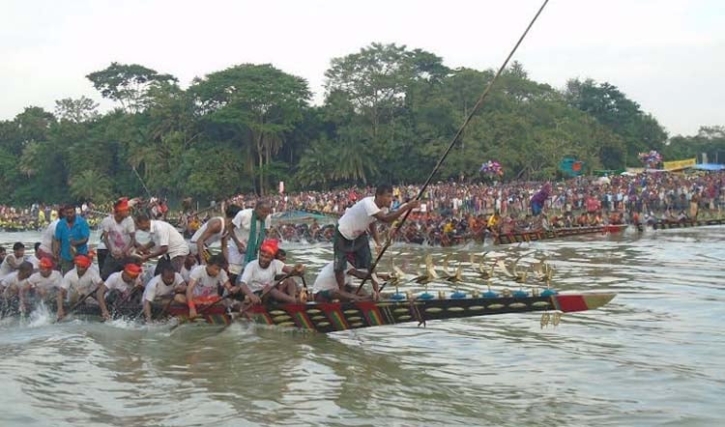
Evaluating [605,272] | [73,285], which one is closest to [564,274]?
[605,272]

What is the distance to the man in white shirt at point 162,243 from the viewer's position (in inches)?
464

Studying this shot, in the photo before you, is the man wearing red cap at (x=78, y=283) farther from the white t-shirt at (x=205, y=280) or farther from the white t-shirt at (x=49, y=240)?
the white t-shirt at (x=205, y=280)

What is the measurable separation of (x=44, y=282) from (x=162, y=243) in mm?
2177

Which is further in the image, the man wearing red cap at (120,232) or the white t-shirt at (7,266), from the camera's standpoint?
the white t-shirt at (7,266)

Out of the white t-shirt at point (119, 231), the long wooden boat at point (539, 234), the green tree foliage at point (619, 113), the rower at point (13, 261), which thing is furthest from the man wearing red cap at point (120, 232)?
the green tree foliage at point (619, 113)

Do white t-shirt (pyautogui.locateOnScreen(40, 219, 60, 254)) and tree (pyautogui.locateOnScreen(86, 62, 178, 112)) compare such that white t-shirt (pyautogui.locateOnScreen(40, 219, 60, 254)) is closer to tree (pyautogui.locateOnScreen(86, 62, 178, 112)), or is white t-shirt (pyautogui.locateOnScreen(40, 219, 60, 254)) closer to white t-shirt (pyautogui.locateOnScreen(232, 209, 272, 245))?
white t-shirt (pyautogui.locateOnScreen(232, 209, 272, 245))

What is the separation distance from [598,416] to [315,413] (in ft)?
8.59

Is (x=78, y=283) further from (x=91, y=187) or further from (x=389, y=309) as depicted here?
(x=91, y=187)

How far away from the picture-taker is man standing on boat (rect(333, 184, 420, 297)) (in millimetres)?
9305

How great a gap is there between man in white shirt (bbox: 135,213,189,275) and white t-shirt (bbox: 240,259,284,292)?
5.83 ft

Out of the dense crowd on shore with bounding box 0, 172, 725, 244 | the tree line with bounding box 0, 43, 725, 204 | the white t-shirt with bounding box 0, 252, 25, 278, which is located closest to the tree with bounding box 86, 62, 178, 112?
the tree line with bounding box 0, 43, 725, 204

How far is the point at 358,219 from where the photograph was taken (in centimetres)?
965

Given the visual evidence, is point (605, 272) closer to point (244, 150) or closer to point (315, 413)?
point (315, 413)

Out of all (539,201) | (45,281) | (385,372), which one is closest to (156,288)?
(45,281)
